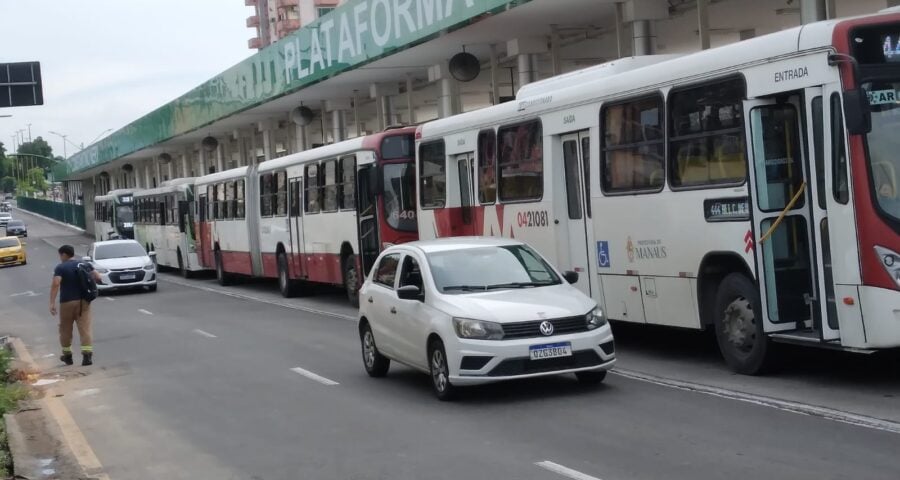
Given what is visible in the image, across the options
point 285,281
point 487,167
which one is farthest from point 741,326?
point 285,281

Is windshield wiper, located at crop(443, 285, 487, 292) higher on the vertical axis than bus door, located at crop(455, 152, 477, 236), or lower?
lower

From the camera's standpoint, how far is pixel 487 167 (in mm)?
18078

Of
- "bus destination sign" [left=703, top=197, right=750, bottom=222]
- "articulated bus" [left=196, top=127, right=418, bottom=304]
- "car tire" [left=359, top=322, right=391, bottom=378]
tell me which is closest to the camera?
"bus destination sign" [left=703, top=197, right=750, bottom=222]

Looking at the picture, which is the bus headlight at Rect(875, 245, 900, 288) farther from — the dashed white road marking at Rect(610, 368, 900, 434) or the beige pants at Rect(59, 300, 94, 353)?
the beige pants at Rect(59, 300, 94, 353)

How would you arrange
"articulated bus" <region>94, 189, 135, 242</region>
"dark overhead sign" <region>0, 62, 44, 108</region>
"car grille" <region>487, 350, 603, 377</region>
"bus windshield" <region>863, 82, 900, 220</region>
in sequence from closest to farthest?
"bus windshield" <region>863, 82, 900, 220</region> → "car grille" <region>487, 350, 603, 377</region> → "dark overhead sign" <region>0, 62, 44, 108</region> → "articulated bus" <region>94, 189, 135, 242</region>

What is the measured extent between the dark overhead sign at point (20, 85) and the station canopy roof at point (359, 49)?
23.9 ft

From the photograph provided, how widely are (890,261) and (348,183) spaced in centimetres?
1571

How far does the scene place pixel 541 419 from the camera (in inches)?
422

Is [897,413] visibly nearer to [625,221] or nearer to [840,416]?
[840,416]

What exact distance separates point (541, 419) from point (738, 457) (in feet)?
8.07

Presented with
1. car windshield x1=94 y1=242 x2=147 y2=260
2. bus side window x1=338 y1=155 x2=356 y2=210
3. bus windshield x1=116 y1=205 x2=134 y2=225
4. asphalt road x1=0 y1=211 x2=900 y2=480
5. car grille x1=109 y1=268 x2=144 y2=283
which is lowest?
asphalt road x1=0 y1=211 x2=900 y2=480

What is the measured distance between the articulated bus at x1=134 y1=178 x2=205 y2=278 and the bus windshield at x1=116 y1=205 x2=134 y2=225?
39.9 ft

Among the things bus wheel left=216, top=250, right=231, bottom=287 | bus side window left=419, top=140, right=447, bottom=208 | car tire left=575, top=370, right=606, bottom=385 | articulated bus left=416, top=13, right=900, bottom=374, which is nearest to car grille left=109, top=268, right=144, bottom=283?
bus wheel left=216, top=250, right=231, bottom=287

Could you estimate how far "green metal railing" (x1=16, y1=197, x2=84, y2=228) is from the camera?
379 ft
